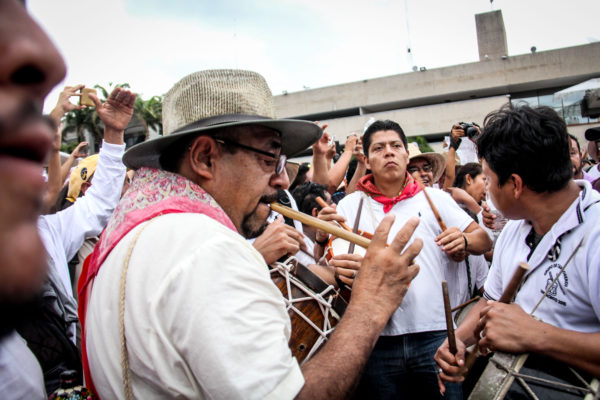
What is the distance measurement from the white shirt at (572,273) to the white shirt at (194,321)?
1428 mm

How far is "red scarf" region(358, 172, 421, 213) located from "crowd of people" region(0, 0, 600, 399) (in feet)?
0.08

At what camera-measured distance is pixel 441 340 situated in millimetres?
2713

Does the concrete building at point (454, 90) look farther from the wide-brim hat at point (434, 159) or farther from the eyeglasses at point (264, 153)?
the eyeglasses at point (264, 153)

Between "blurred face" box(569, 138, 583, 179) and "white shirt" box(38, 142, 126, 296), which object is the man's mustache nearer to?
"white shirt" box(38, 142, 126, 296)

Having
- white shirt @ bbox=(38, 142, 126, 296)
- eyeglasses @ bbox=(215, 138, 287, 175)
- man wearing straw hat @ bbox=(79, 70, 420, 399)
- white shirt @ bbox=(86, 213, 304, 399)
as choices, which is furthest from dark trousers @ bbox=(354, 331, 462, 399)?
white shirt @ bbox=(38, 142, 126, 296)

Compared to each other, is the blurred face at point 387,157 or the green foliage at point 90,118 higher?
the green foliage at point 90,118

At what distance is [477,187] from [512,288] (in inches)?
155

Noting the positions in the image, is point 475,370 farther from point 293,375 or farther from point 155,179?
point 155,179

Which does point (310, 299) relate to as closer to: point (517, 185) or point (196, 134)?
point (196, 134)

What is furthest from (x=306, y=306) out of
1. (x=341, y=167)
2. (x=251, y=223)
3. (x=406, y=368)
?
(x=341, y=167)

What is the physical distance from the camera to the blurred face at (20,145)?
14.0 inches

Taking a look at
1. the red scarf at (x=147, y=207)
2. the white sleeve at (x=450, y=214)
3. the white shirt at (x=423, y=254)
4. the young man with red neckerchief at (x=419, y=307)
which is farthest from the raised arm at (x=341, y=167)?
the red scarf at (x=147, y=207)

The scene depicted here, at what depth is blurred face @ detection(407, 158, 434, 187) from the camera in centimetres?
521

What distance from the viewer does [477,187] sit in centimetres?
526
